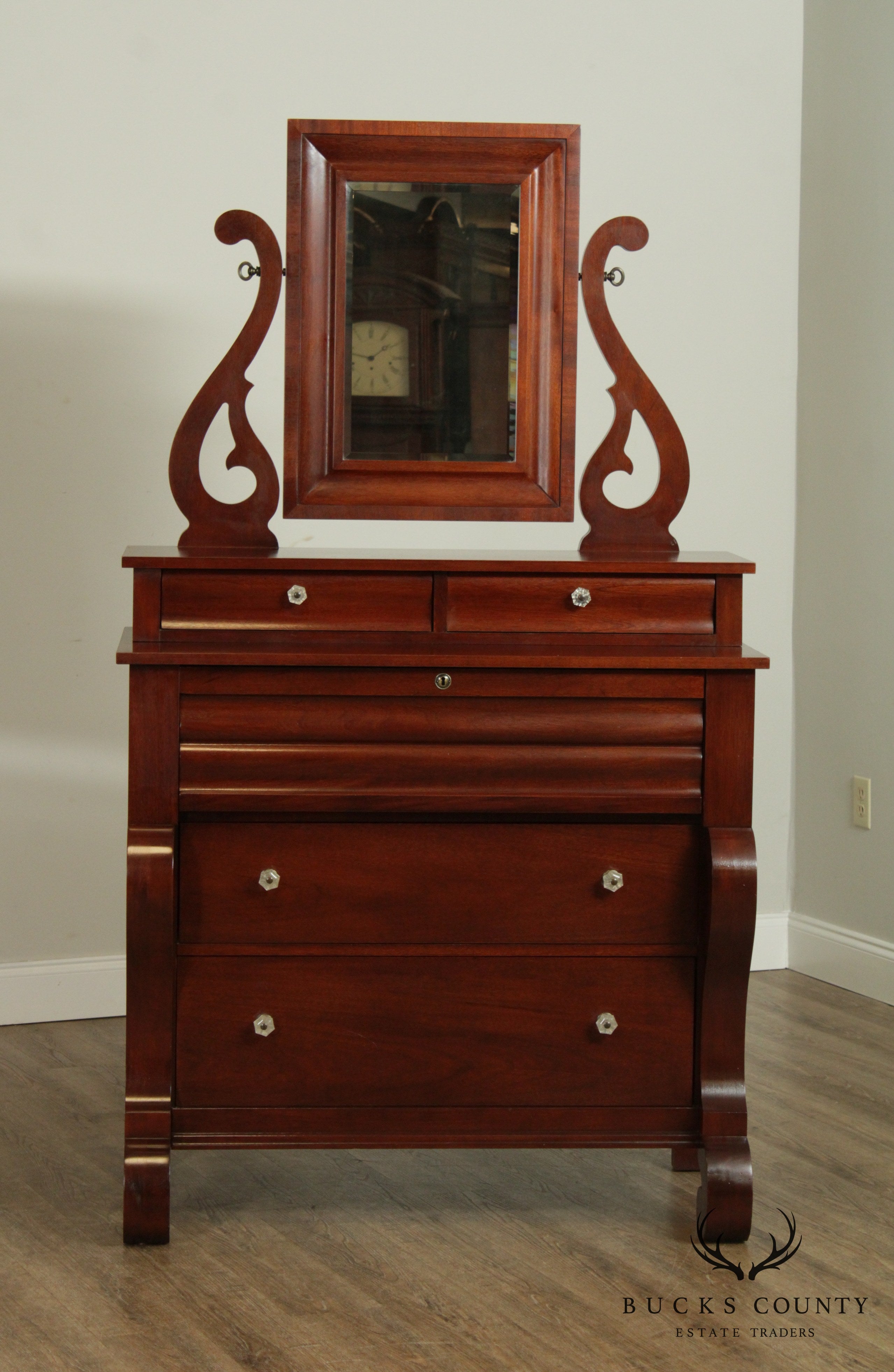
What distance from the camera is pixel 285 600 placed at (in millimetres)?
2043

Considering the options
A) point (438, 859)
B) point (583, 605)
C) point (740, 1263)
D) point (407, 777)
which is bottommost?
point (740, 1263)

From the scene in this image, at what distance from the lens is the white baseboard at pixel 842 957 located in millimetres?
3158

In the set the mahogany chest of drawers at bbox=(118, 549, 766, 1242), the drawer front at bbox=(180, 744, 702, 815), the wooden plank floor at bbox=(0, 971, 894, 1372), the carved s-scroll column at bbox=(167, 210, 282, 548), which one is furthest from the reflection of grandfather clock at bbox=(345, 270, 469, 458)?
the wooden plank floor at bbox=(0, 971, 894, 1372)

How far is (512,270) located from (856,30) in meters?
1.45

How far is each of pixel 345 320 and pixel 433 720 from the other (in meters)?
0.69

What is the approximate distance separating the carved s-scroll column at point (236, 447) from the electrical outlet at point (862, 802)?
5.43 ft

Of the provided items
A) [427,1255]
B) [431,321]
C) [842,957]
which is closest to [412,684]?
[431,321]

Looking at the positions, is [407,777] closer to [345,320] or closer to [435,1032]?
[435,1032]

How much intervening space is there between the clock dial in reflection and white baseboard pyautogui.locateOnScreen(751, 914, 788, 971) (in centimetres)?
180

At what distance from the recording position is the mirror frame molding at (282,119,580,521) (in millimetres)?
2207

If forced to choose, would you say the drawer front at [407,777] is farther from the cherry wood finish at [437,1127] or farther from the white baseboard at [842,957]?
the white baseboard at [842,957]

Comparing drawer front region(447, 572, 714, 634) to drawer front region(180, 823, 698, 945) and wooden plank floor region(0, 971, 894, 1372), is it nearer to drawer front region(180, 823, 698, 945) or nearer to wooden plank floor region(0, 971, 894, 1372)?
drawer front region(180, 823, 698, 945)

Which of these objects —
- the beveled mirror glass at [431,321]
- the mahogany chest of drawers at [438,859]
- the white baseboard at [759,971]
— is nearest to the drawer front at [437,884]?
the mahogany chest of drawers at [438,859]

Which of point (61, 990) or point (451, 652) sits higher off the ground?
point (451, 652)
